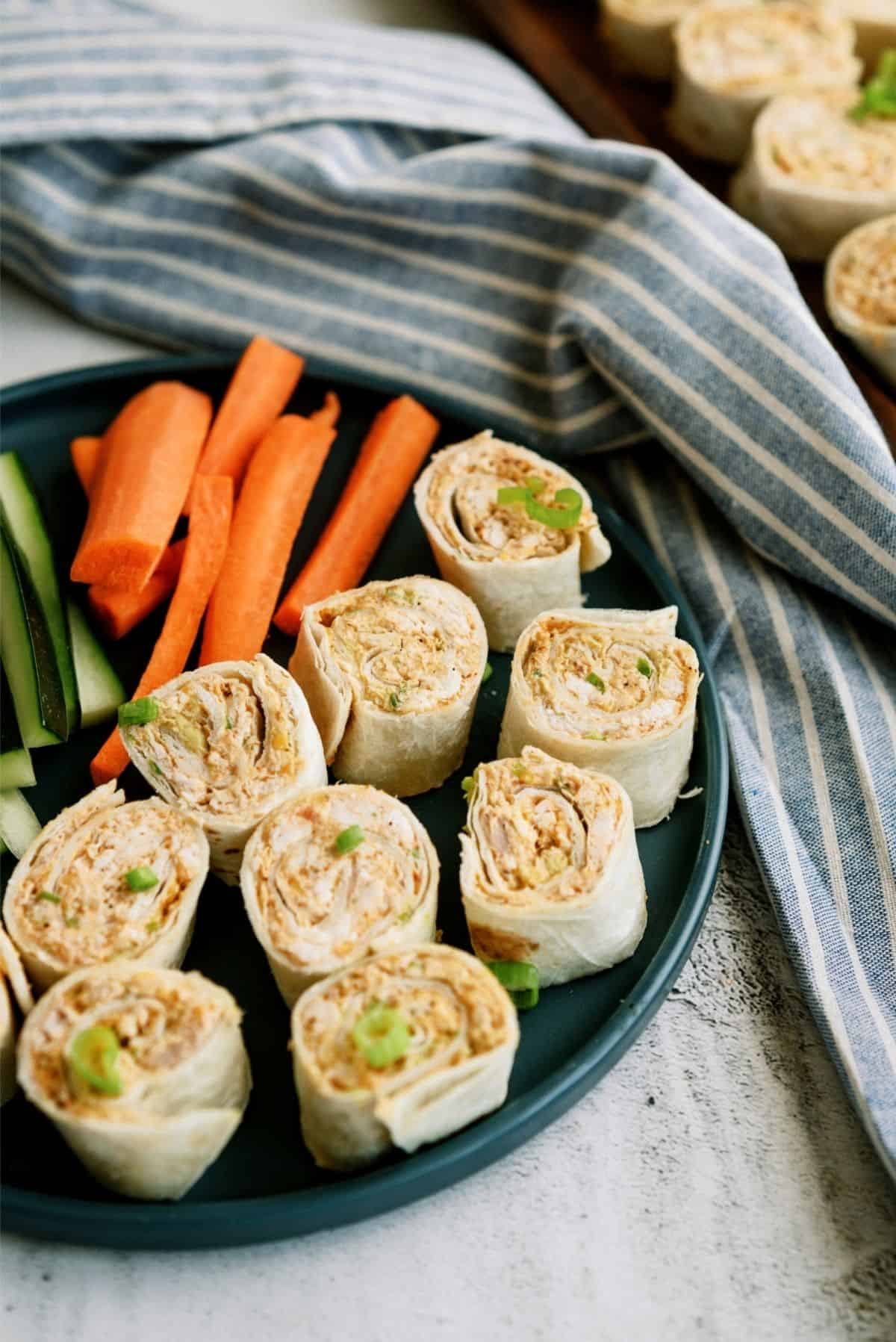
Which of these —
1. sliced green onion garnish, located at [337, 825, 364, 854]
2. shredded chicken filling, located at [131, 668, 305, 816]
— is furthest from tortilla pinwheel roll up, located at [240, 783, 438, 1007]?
shredded chicken filling, located at [131, 668, 305, 816]

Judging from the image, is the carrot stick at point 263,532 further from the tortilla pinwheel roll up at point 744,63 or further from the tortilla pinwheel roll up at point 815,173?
the tortilla pinwheel roll up at point 744,63

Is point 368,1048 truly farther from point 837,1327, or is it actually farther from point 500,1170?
point 837,1327

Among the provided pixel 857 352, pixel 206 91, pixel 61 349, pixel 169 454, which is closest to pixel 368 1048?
pixel 169 454

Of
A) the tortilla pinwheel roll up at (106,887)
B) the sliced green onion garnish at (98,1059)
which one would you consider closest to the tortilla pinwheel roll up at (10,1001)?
the tortilla pinwheel roll up at (106,887)

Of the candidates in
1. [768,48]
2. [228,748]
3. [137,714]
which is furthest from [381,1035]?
[768,48]

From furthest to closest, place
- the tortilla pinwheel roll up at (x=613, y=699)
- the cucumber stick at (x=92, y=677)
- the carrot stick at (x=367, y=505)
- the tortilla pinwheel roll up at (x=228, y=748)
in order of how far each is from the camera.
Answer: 1. the carrot stick at (x=367, y=505)
2. the cucumber stick at (x=92, y=677)
3. the tortilla pinwheel roll up at (x=613, y=699)
4. the tortilla pinwheel roll up at (x=228, y=748)

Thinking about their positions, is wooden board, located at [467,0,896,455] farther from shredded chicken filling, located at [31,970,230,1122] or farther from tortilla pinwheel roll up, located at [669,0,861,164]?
shredded chicken filling, located at [31,970,230,1122]

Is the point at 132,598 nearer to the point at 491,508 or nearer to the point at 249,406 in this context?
the point at 249,406
